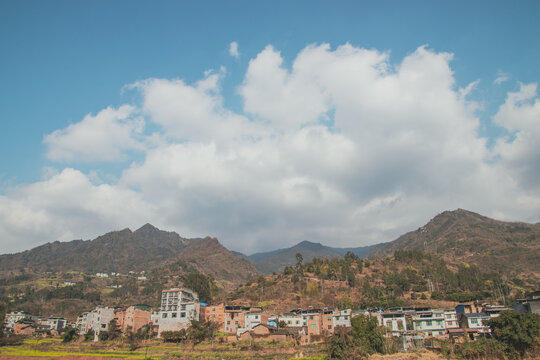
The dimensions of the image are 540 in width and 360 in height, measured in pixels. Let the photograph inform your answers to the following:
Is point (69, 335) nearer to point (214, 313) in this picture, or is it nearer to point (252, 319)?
point (214, 313)

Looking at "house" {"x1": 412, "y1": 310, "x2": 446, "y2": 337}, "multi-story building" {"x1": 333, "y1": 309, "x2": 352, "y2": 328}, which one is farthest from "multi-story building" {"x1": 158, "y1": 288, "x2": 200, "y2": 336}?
"house" {"x1": 412, "y1": 310, "x2": 446, "y2": 337}

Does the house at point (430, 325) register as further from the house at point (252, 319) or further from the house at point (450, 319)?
the house at point (252, 319)

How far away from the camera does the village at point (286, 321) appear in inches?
2482

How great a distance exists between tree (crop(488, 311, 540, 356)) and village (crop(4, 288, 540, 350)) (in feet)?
26.0

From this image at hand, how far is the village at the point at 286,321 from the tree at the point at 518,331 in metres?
7.94

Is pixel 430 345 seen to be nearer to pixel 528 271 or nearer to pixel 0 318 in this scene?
pixel 0 318

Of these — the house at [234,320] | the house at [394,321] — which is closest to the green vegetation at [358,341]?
the house at [394,321]

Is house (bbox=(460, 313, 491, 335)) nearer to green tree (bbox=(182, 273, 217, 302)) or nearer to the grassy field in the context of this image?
the grassy field

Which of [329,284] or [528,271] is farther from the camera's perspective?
[528,271]

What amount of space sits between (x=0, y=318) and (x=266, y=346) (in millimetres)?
56607

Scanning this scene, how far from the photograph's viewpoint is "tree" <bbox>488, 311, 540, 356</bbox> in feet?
143

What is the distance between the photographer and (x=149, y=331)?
78375 millimetres

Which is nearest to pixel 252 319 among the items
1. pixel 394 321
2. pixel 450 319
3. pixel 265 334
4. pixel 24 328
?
pixel 265 334

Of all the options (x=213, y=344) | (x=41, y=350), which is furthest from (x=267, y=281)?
(x=41, y=350)
